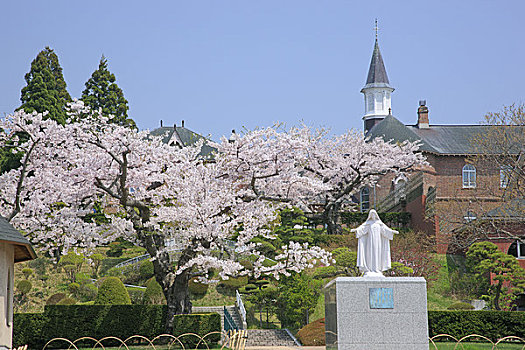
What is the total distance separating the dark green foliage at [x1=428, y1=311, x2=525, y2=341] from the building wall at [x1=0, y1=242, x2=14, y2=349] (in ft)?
43.3

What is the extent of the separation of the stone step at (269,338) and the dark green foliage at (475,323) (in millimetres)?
4987

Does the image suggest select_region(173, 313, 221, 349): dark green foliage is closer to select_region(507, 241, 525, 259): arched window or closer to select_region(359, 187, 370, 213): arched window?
select_region(507, 241, 525, 259): arched window

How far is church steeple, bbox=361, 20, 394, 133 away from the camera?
59.1 m

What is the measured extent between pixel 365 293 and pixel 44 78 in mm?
33896

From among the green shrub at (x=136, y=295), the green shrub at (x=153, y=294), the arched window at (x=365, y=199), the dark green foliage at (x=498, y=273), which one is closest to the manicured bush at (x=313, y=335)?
the green shrub at (x=153, y=294)

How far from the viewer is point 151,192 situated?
21.7 m

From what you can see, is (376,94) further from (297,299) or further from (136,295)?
(297,299)

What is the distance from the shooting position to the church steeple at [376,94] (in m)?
59.1

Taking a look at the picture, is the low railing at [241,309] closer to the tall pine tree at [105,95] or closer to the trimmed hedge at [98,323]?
the trimmed hedge at [98,323]

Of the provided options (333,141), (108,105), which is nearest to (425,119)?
(333,141)

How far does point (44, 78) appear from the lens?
41.7m

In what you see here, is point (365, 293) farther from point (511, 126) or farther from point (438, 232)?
point (438, 232)

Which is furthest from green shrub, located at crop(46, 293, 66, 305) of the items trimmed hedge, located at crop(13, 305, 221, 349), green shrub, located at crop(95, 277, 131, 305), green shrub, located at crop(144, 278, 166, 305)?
trimmed hedge, located at crop(13, 305, 221, 349)

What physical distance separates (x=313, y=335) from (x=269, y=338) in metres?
2.48
